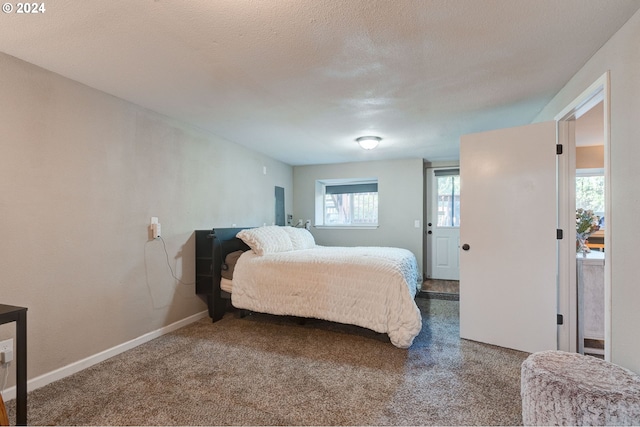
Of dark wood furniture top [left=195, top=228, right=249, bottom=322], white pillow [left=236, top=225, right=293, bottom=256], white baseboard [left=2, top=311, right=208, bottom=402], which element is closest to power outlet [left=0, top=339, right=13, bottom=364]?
white baseboard [left=2, top=311, right=208, bottom=402]

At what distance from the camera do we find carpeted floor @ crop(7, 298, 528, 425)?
1.67 metres

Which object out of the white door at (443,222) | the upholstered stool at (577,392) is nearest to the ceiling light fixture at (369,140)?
the white door at (443,222)

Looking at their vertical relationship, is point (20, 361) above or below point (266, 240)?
below

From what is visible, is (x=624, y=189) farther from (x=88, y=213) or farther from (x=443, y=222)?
(x=443, y=222)

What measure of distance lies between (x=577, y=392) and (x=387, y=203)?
3.94 metres

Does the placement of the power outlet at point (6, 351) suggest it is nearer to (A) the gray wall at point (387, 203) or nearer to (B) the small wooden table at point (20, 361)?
(B) the small wooden table at point (20, 361)

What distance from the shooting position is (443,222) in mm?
5363

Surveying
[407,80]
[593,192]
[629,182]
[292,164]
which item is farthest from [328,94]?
[593,192]

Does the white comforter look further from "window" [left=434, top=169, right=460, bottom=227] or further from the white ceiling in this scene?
"window" [left=434, top=169, right=460, bottom=227]

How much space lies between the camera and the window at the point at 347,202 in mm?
5484

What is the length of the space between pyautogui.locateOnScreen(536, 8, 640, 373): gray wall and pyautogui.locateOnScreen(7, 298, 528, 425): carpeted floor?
70 centimetres

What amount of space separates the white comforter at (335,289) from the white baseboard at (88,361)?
2.33 feet

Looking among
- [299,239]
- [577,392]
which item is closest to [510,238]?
[577,392]

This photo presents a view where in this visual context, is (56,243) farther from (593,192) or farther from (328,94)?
(593,192)
